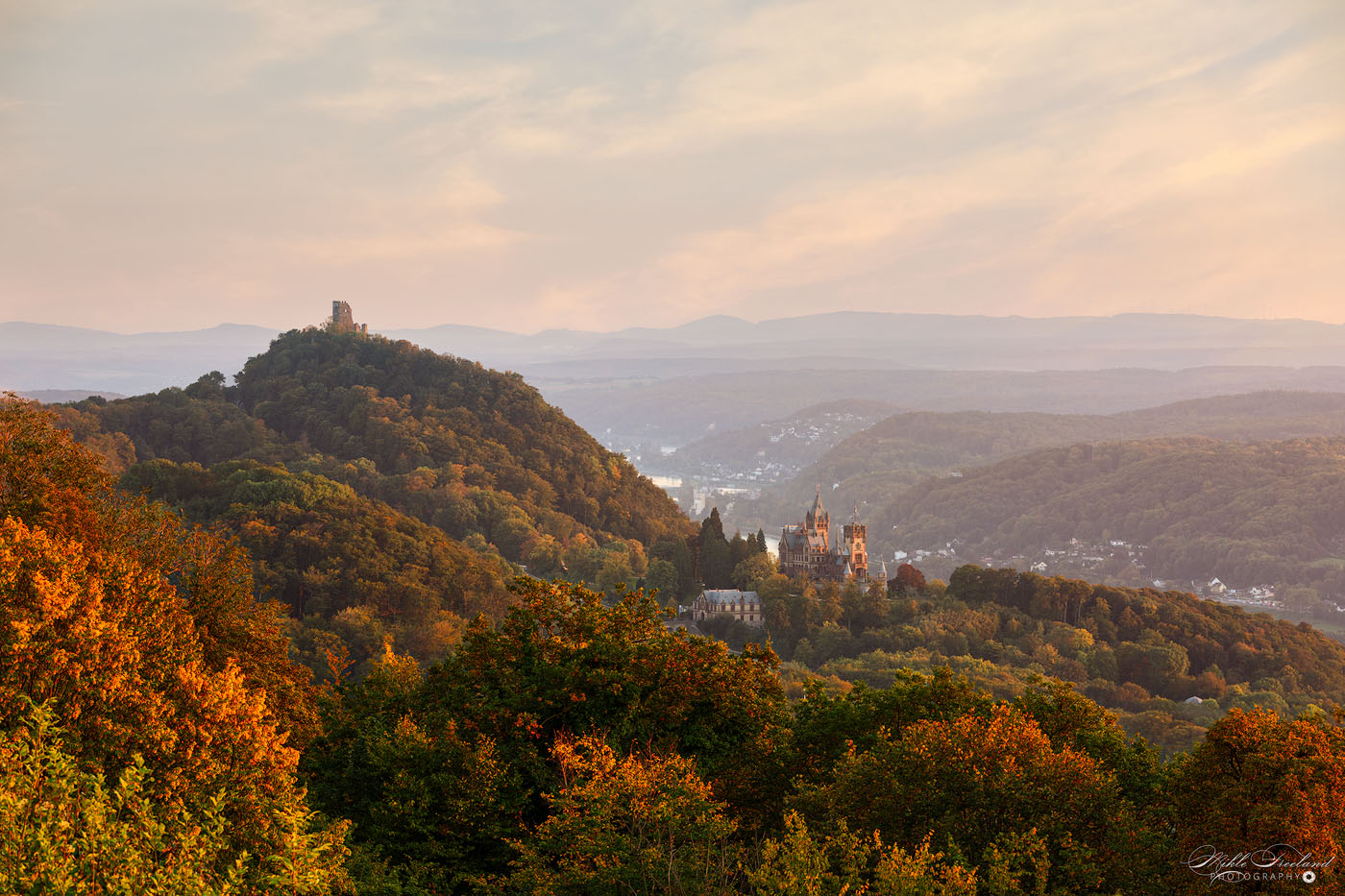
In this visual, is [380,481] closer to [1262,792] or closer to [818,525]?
[818,525]

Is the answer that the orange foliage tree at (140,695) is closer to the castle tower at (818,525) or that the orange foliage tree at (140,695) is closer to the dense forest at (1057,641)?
the dense forest at (1057,641)

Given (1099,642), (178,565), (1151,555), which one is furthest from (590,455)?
(1151,555)

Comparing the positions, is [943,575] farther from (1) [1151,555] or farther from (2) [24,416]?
(2) [24,416]

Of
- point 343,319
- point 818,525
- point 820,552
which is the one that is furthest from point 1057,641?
point 343,319

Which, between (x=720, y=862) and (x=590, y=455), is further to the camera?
(x=590, y=455)

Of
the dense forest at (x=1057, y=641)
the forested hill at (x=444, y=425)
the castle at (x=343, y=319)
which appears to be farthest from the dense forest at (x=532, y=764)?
the castle at (x=343, y=319)

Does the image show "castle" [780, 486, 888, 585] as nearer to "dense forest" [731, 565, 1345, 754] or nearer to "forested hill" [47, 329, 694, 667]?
"dense forest" [731, 565, 1345, 754]
